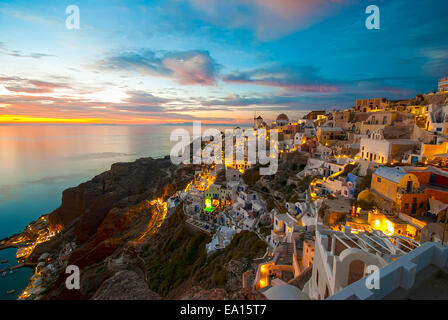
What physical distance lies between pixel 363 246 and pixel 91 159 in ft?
419

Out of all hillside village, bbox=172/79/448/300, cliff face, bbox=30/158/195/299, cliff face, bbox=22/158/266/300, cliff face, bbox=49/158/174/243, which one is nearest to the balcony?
hillside village, bbox=172/79/448/300

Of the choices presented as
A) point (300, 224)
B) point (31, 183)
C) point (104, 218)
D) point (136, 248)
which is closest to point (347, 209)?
point (300, 224)

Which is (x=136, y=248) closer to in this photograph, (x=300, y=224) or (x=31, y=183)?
(x=300, y=224)

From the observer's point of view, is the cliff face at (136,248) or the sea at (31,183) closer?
the cliff face at (136,248)

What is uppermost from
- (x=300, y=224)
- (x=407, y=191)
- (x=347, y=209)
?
(x=407, y=191)

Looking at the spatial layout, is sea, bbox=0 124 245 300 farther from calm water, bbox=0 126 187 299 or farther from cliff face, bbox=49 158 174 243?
cliff face, bbox=49 158 174 243

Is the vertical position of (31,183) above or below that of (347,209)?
below

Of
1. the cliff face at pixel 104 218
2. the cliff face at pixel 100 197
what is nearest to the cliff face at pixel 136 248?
the cliff face at pixel 104 218

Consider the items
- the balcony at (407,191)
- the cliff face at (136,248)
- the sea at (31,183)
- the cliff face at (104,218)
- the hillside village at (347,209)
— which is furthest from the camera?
the sea at (31,183)

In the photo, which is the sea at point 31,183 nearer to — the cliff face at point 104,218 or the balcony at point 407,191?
the cliff face at point 104,218

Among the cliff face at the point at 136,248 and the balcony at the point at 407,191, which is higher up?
the balcony at the point at 407,191

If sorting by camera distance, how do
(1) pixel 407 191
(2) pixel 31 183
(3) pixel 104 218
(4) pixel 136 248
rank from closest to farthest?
(1) pixel 407 191
(4) pixel 136 248
(3) pixel 104 218
(2) pixel 31 183

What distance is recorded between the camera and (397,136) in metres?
23.0

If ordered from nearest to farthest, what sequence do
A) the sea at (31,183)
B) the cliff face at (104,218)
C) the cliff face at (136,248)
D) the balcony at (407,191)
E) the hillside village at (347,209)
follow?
the hillside village at (347,209) → the cliff face at (136,248) → the balcony at (407,191) → the cliff face at (104,218) → the sea at (31,183)
